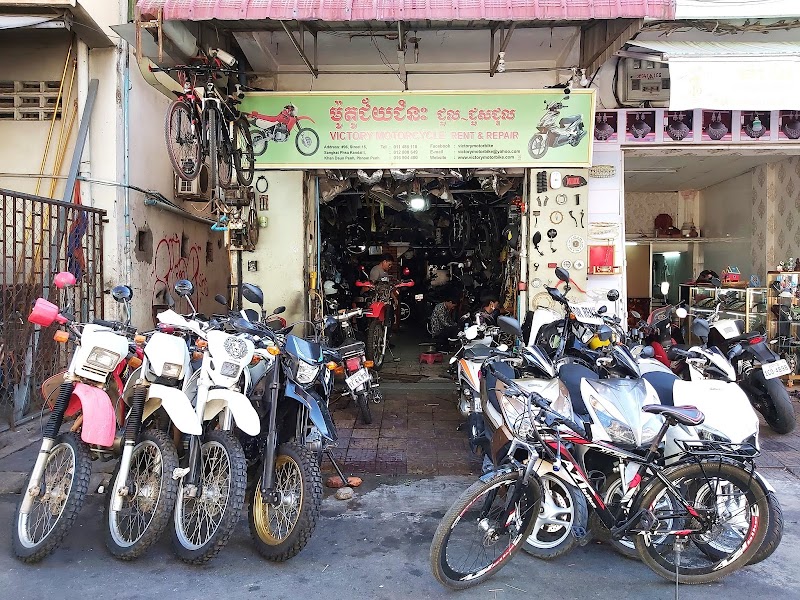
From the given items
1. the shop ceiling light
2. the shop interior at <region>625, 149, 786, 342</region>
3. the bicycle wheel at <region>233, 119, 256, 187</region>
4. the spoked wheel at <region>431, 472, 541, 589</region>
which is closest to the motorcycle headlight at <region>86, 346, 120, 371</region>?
the spoked wheel at <region>431, 472, 541, 589</region>

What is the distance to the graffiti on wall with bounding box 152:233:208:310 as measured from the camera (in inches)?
305

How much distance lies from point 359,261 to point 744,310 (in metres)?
7.46

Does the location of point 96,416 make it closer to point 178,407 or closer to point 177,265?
point 178,407

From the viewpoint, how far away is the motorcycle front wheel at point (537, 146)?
6492 millimetres

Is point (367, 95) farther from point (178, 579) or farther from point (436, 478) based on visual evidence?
point (178, 579)

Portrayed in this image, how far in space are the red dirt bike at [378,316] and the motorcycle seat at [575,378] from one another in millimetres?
3909

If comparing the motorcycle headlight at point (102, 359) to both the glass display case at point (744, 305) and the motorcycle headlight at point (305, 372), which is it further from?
the glass display case at point (744, 305)

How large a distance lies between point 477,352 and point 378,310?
3.32m

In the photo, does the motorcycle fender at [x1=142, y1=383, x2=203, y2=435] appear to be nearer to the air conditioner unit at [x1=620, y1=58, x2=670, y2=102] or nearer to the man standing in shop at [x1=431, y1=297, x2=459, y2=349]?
the air conditioner unit at [x1=620, y1=58, x2=670, y2=102]

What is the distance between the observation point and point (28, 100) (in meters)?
7.01

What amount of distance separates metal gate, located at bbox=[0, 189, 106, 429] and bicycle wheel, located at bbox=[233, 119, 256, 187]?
5.41 feet

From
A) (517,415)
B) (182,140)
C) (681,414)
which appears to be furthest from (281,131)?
(681,414)

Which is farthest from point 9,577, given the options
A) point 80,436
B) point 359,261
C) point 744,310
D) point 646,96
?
point 359,261

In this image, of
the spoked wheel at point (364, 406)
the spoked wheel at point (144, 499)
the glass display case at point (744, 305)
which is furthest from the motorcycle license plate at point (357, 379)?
the glass display case at point (744, 305)
